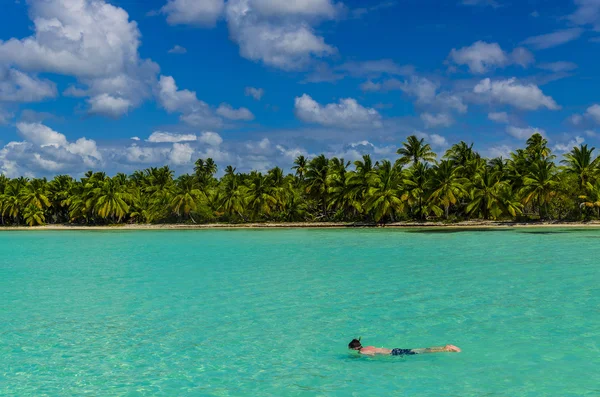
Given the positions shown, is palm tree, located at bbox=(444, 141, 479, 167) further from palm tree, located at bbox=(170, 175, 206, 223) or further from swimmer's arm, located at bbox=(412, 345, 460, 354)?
swimmer's arm, located at bbox=(412, 345, 460, 354)

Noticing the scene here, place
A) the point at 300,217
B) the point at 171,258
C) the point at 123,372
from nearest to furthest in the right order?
the point at 123,372, the point at 171,258, the point at 300,217

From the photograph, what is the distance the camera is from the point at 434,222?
69438mm

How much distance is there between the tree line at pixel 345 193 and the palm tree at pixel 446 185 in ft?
0.41

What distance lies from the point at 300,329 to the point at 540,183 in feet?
176

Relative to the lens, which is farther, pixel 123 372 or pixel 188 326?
pixel 188 326

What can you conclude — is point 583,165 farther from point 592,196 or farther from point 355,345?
point 355,345

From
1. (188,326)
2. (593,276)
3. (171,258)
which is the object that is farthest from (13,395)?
(171,258)

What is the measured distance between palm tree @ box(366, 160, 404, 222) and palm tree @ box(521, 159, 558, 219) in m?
14.8

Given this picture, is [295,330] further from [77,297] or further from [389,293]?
[77,297]

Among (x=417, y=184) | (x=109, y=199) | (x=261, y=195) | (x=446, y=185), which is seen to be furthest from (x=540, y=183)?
(x=109, y=199)

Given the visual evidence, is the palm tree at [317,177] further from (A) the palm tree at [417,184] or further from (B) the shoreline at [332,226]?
(A) the palm tree at [417,184]

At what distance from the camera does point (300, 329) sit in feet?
44.2

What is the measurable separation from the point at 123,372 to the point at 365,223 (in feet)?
206

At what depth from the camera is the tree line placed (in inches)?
2425
